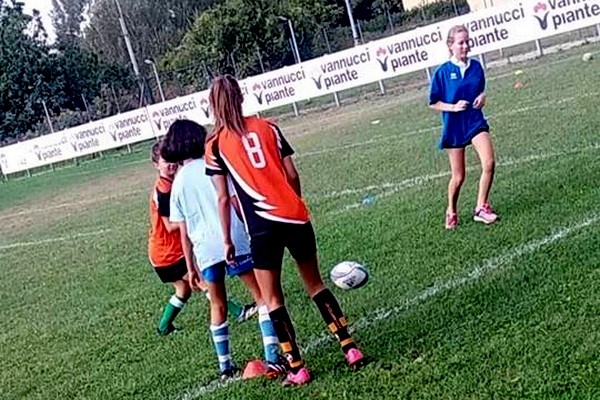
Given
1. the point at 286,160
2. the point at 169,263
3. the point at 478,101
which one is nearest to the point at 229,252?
the point at 286,160

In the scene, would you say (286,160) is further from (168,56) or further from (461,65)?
(168,56)

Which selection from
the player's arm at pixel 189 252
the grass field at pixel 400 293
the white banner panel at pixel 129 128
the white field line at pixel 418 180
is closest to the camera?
the grass field at pixel 400 293

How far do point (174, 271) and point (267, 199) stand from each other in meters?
2.45

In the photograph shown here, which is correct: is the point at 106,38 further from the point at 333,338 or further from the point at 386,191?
the point at 333,338

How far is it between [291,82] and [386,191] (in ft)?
52.2

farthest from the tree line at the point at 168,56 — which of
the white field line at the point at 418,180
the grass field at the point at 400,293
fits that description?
the white field line at the point at 418,180

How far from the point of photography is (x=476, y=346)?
17.4ft

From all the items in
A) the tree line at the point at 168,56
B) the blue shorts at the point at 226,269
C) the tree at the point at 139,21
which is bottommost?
the blue shorts at the point at 226,269

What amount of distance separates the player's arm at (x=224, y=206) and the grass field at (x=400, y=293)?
2.76 feet

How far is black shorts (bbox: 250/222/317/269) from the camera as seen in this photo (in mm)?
5273

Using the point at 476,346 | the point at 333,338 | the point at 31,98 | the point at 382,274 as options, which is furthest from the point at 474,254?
the point at 31,98

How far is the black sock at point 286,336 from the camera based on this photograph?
540 cm

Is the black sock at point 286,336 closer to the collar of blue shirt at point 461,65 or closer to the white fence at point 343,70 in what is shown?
the collar of blue shirt at point 461,65

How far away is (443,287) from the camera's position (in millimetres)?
6645
